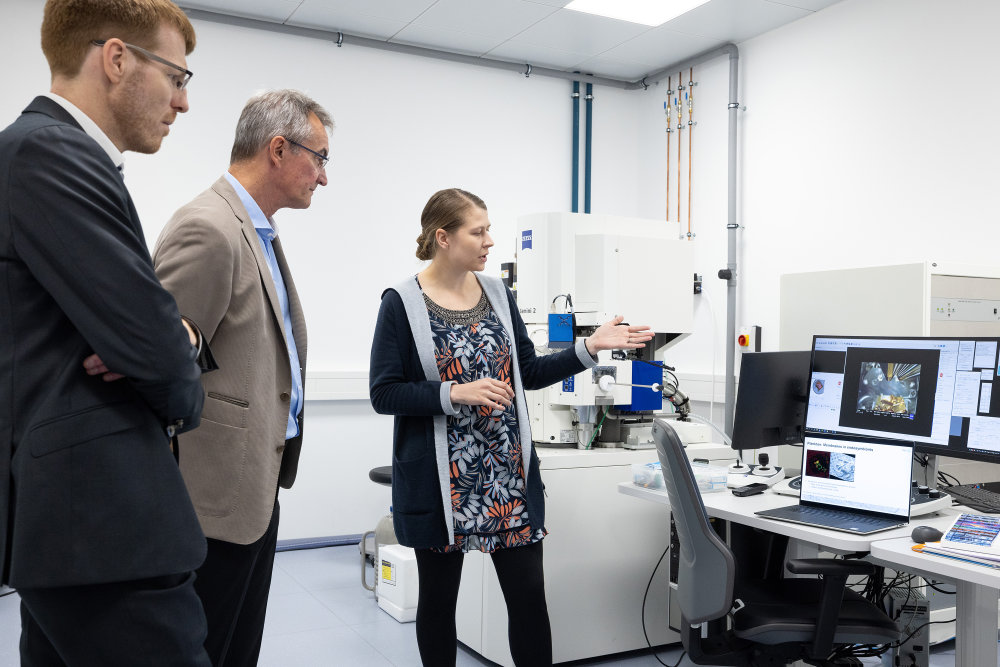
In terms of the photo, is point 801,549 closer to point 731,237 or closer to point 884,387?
point 884,387

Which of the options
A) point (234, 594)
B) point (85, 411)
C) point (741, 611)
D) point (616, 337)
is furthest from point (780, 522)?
point (85, 411)

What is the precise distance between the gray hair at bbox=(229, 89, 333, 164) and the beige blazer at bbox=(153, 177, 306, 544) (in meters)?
0.15

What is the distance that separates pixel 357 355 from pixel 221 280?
3.12 metres

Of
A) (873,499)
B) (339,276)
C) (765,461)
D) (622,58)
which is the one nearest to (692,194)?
(622,58)

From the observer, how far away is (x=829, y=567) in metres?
1.84

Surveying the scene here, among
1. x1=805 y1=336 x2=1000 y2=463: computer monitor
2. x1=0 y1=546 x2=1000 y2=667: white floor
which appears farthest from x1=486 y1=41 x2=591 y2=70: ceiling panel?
x1=0 y1=546 x2=1000 y2=667: white floor

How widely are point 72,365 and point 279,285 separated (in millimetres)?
633

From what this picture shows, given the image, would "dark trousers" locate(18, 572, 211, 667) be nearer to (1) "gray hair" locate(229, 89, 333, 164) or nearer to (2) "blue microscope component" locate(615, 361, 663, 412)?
(1) "gray hair" locate(229, 89, 333, 164)

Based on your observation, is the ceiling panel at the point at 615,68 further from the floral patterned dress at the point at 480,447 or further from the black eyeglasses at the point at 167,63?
the black eyeglasses at the point at 167,63

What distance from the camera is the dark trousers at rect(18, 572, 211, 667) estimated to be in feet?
2.90

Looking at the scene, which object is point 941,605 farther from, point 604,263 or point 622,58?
point 622,58

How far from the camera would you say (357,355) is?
14.4 feet

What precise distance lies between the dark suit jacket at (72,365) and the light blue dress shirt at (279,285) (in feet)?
1.74

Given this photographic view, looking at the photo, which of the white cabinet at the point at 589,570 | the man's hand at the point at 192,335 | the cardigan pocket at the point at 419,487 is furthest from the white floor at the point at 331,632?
the man's hand at the point at 192,335
